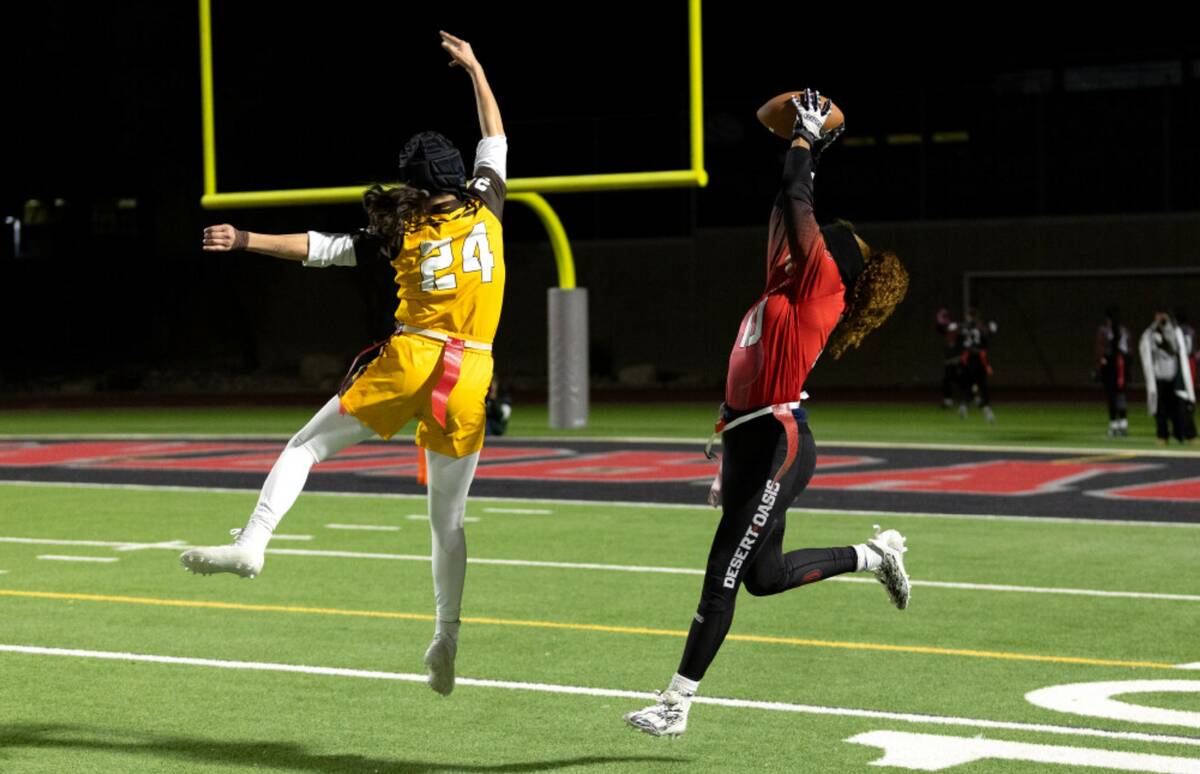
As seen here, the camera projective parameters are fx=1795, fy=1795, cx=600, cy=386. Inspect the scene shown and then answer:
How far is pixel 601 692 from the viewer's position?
746cm

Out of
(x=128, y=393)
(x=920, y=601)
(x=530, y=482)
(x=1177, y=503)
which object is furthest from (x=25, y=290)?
(x=920, y=601)

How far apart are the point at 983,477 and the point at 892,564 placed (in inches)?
425

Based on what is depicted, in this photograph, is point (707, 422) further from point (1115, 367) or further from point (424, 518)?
point (424, 518)

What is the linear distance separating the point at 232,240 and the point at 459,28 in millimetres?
15491

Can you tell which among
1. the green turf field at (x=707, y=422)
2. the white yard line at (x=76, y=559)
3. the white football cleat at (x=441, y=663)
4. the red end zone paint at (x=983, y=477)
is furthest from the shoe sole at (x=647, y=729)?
the green turf field at (x=707, y=422)

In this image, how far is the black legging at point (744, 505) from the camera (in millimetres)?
6262

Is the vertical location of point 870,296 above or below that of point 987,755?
above

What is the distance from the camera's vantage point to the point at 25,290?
4694 cm

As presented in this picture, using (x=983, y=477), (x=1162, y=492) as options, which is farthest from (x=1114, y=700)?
(x=983, y=477)

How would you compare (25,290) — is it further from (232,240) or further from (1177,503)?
(232,240)

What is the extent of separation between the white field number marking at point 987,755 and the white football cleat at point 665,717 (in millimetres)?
680

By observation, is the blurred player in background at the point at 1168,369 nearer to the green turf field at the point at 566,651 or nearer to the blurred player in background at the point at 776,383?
the green turf field at the point at 566,651

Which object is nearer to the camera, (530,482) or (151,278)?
(530,482)

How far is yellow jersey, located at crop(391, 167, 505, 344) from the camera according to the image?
6391 mm
